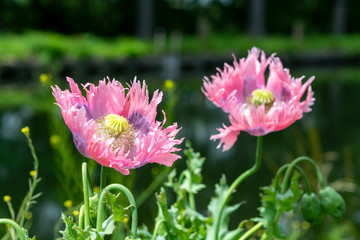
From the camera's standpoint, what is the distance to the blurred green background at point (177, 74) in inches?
180

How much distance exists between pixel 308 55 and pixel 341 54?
6.25ft

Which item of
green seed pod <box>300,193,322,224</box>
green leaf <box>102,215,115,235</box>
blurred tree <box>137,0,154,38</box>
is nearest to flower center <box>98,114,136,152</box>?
green leaf <box>102,215,115,235</box>

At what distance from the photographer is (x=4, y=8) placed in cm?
2200

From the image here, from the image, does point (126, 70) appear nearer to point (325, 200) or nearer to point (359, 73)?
point (359, 73)

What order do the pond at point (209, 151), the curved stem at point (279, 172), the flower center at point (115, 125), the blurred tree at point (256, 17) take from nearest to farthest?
the flower center at point (115, 125), the curved stem at point (279, 172), the pond at point (209, 151), the blurred tree at point (256, 17)

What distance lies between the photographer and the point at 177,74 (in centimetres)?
1825

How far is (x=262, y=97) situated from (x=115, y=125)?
442 mm

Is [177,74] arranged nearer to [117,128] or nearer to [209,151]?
[209,151]

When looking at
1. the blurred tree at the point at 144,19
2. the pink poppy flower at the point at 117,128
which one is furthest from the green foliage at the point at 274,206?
the blurred tree at the point at 144,19

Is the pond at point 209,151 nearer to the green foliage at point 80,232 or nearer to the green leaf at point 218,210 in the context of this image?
the green leaf at point 218,210

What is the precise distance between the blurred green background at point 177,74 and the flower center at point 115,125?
43 centimetres

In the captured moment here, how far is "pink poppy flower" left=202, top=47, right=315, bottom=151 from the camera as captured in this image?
1.24 m

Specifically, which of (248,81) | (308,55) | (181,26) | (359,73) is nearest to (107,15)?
(181,26)

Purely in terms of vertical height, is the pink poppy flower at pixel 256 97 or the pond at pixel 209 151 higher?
the pink poppy flower at pixel 256 97
